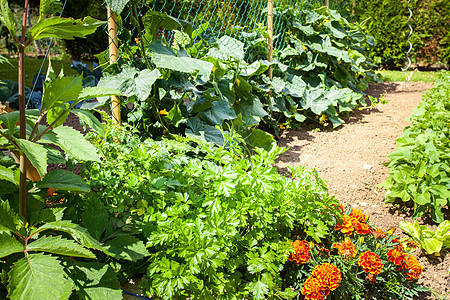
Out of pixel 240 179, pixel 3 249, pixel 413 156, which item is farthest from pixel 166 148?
pixel 413 156

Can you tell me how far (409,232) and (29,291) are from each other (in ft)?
6.51

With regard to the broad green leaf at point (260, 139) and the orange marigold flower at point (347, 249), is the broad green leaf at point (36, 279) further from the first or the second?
the broad green leaf at point (260, 139)

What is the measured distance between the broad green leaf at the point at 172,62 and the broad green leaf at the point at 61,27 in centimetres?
91

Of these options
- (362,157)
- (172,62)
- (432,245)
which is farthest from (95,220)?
(362,157)

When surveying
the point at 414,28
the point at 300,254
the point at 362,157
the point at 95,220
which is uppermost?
the point at 414,28

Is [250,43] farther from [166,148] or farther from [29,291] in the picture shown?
[29,291]

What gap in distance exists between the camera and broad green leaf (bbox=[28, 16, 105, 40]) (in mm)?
913

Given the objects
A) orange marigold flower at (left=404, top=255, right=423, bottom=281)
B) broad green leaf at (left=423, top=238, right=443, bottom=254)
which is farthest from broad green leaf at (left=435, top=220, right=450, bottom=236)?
orange marigold flower at (left=404, top=255, right=423, bottom=281)

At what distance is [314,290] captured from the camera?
1.43m

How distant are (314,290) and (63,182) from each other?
1.04 m

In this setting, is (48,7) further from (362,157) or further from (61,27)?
(362,157)

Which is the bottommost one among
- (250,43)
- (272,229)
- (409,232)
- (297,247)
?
(409,232)

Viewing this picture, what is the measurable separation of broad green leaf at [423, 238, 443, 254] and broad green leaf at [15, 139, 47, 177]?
6.54 feet

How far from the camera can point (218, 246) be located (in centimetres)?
123
